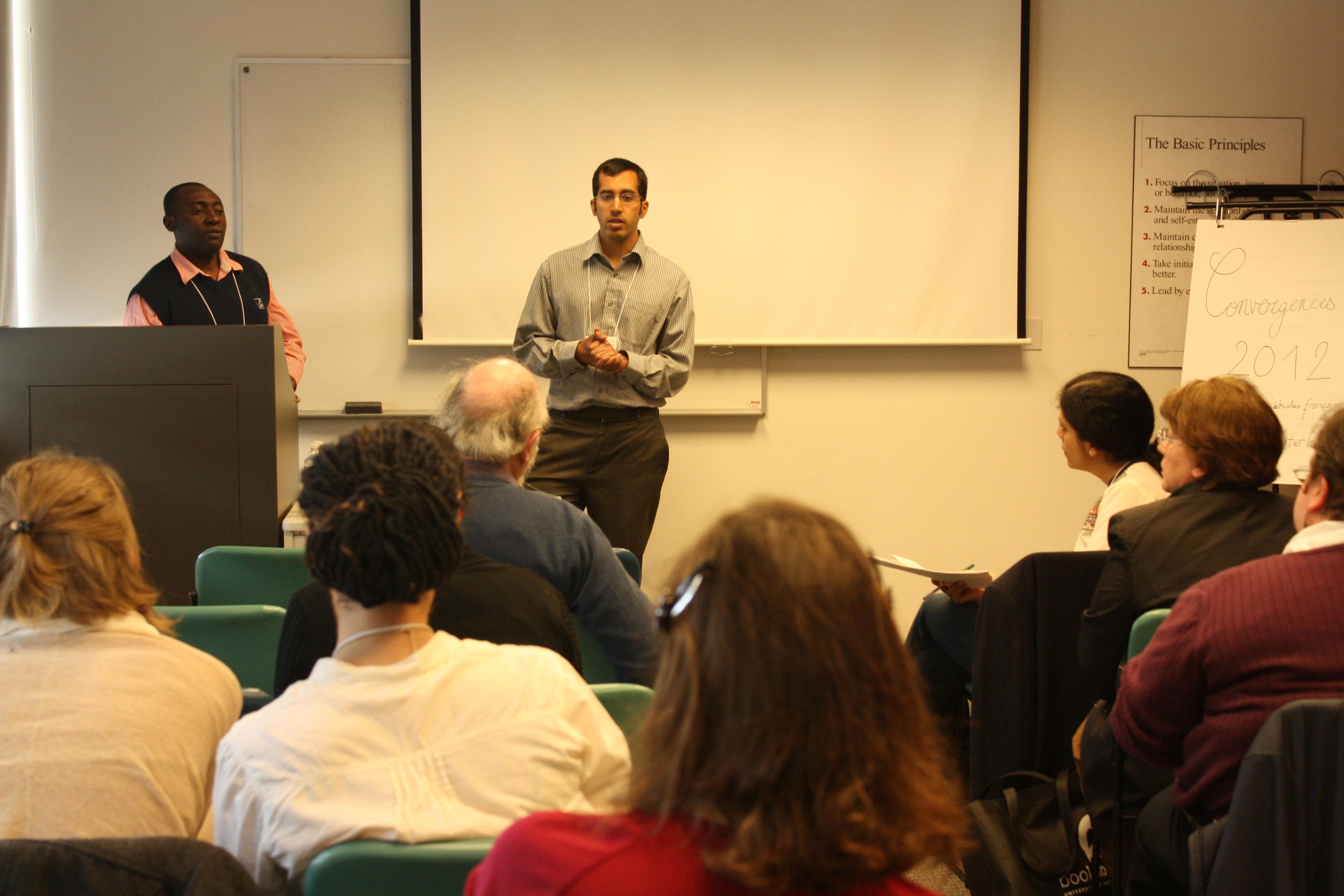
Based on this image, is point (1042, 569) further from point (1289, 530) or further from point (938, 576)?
point (1289, 530)

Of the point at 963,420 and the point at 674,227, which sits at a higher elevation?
the point at 674,227

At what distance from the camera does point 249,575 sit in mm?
2201

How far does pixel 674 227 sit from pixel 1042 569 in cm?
Result: 249

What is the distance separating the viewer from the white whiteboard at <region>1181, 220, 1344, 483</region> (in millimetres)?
3650

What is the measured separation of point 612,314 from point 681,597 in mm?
3273

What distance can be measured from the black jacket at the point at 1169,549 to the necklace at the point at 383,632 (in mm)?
1461

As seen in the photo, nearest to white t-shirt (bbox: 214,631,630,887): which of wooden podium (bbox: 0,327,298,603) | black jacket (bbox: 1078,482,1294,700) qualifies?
black jacket (bbox: 1078,482,1294,700)

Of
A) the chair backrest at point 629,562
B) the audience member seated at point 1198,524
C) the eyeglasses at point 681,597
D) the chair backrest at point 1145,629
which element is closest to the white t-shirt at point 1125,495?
the audience member seated at point 1198,524

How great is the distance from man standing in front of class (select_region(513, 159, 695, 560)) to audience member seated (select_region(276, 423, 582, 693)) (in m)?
2.27

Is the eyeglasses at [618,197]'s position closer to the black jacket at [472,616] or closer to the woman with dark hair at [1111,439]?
the woman with dark hair at [1111,439]

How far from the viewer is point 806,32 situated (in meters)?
4.30

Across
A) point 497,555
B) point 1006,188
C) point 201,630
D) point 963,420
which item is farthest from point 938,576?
point 1006,188

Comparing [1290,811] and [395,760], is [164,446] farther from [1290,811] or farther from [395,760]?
[1290,811]

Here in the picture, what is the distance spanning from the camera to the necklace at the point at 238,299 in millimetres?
3633
